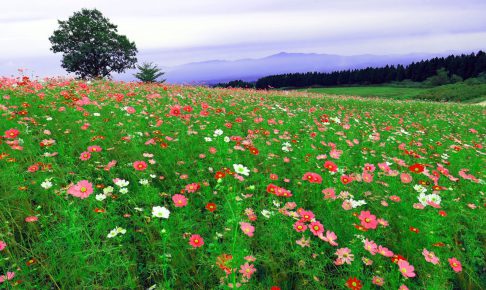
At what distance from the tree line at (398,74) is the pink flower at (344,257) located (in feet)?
169

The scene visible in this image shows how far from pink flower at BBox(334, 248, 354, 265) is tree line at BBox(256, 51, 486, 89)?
5159cm

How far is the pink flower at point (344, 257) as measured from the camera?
2.24 metres

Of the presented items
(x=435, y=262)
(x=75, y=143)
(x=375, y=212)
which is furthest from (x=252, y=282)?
(x=75, y=143)

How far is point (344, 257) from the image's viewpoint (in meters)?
2.30

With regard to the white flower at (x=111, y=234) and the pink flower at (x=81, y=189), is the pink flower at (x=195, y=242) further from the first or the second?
the pink flower at (x=81, y=189)

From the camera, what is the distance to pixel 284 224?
250cm

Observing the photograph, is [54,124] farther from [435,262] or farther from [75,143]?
[435,262]

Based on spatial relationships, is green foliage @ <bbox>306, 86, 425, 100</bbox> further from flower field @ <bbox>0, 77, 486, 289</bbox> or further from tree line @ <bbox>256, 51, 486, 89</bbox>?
flower field @ <bbox>0, 77, 486, 289</bbox>

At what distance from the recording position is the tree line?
199ft

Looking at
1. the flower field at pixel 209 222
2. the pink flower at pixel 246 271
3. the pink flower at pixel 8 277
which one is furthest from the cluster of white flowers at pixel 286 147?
the pink flower at pixel 8 277

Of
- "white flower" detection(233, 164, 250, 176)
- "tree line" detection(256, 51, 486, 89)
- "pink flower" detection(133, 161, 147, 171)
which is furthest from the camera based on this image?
"tree line" detection(256, 51, 486, 89)

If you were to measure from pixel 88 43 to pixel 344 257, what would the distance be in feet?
131

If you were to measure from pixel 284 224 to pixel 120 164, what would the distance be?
80.4 inches

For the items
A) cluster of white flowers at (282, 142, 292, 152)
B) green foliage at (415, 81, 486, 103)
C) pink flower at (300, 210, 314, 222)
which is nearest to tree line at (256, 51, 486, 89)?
green foliage at (415, 81, 486, 103)
